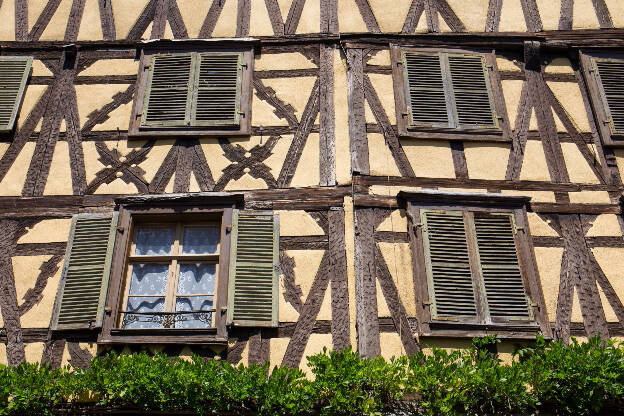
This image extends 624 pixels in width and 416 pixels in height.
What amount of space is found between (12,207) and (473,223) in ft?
16.8

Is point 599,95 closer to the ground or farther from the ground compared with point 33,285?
farther from the ground

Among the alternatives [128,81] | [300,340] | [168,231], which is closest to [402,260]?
[300,340]

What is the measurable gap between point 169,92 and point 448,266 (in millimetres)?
4017

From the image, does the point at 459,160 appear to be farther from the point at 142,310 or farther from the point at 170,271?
the point at 142,310

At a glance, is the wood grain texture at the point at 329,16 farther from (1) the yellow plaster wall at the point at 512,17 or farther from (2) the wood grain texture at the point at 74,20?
(2) the wood grain texture at the point at 74,20

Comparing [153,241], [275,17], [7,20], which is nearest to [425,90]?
[275,17]

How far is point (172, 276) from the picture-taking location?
26.0ft

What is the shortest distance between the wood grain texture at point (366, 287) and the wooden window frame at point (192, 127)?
1.85 meters

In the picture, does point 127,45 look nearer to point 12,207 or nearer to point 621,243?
point 12,207

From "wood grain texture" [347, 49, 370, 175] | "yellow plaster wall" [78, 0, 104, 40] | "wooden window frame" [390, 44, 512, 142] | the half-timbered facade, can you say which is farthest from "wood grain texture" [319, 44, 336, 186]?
"yellow plaster wall" [78, 0, 104, 40]

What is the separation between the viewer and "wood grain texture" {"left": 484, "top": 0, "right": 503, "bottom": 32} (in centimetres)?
973

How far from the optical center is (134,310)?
778cm

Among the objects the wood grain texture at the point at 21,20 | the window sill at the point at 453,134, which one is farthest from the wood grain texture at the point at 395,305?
the wood grain texture at the point at 21,20

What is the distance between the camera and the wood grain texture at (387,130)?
28.0 feet
